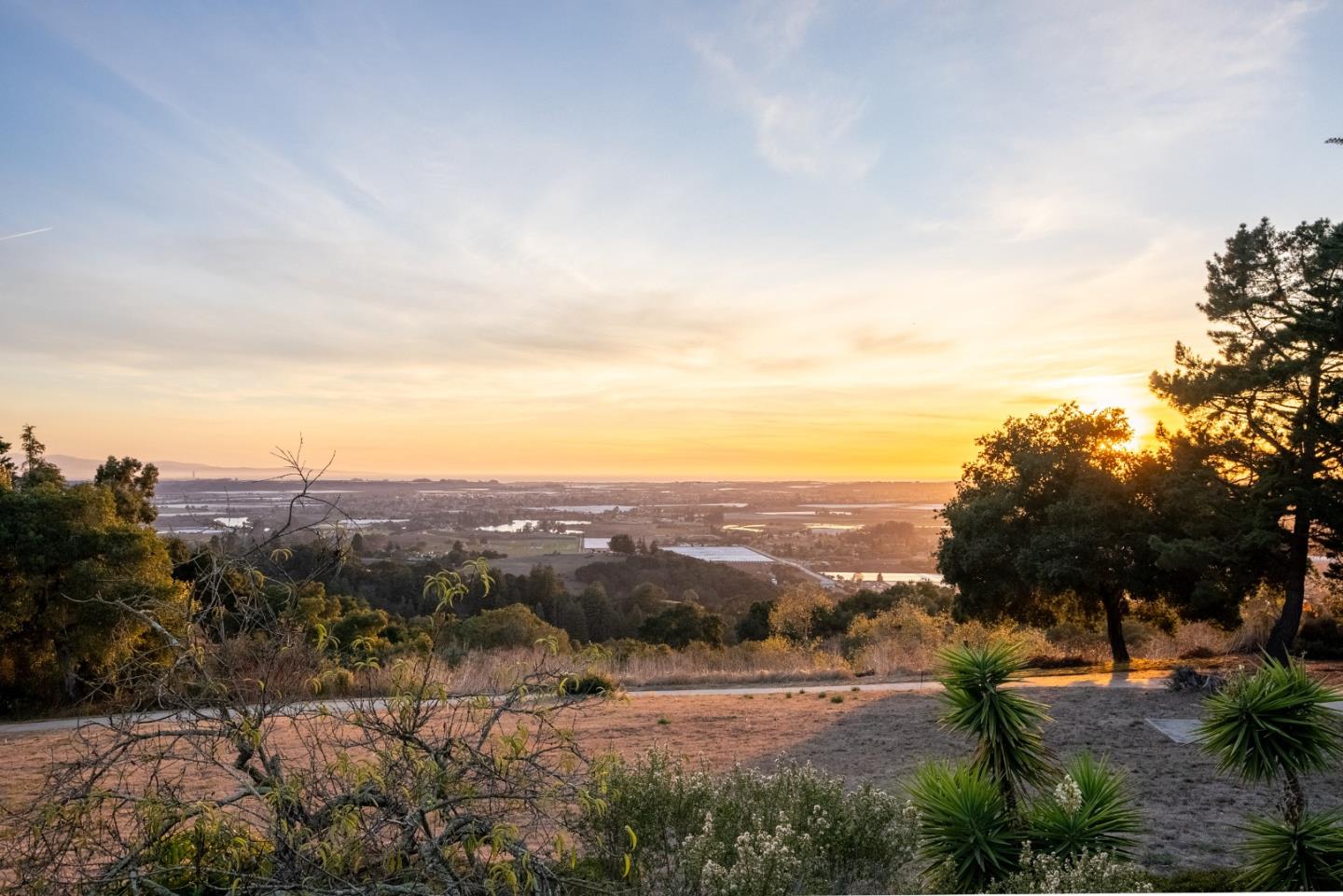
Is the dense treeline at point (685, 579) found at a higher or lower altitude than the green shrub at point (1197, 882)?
lower

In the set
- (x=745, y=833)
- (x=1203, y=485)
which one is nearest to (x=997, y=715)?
(x=745, y=833)

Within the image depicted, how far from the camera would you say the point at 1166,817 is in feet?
20.9

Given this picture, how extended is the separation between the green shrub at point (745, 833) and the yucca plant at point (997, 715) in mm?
637

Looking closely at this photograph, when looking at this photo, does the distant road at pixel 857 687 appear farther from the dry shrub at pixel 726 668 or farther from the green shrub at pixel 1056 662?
the green shrub at pixel 1056 662

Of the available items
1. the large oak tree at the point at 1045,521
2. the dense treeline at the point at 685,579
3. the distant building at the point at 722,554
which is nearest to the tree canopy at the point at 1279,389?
the large oak tree at the point at 1045,521

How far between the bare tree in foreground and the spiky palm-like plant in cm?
357

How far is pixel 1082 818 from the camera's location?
12.4 ft

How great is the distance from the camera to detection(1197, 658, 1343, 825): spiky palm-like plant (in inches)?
156

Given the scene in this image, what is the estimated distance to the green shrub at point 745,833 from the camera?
351 cm

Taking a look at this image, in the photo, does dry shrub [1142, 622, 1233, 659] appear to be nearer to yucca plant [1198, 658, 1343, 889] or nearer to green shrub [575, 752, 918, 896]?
yucca plant [1198, 658, 1343, 889]

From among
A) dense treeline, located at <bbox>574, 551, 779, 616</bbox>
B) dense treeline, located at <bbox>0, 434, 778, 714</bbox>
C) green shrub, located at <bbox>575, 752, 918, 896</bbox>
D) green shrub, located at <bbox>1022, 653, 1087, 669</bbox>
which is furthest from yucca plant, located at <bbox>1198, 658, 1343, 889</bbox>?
dense treeline, located at <bbox>574, 551, 779, 616</bbox>

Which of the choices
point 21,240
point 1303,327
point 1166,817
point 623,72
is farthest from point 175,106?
point 1303,327

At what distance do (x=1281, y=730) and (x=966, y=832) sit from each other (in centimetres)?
178

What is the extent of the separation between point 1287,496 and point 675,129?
11.4m
